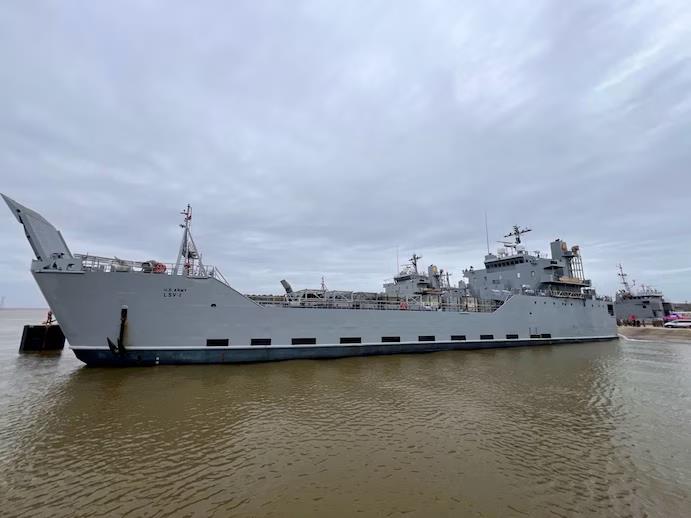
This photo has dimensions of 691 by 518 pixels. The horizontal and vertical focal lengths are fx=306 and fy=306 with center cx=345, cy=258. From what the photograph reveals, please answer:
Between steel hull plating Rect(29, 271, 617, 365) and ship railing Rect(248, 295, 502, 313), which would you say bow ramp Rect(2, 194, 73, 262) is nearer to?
steel hull plating Rect(29, 271, 617, 365)

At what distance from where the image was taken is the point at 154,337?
14.1 m

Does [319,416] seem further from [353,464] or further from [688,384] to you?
[688,384]

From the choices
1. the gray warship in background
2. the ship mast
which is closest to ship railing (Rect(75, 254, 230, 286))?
the ship mast

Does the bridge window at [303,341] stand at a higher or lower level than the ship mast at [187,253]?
lower

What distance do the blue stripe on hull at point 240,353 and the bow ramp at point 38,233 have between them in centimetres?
442

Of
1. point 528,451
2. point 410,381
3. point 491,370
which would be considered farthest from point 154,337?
point 491,370

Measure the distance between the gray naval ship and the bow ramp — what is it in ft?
0.14

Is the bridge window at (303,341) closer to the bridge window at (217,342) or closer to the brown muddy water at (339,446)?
the bridge window at (217,342)

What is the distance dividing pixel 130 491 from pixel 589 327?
36.5 meters

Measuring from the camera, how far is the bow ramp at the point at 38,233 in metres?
12.8

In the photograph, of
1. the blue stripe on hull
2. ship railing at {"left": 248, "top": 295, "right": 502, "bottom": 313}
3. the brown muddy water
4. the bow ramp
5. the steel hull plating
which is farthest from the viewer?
ship railing at {"left": 248, "top": 295, "right": 502, "bottom": 313}

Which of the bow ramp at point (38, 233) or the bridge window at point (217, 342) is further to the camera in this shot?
the bridge window at point (217, 342)

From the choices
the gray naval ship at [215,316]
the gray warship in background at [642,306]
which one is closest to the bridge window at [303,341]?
the gray naval ship at [215,316]

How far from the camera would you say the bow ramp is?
42.1ft
